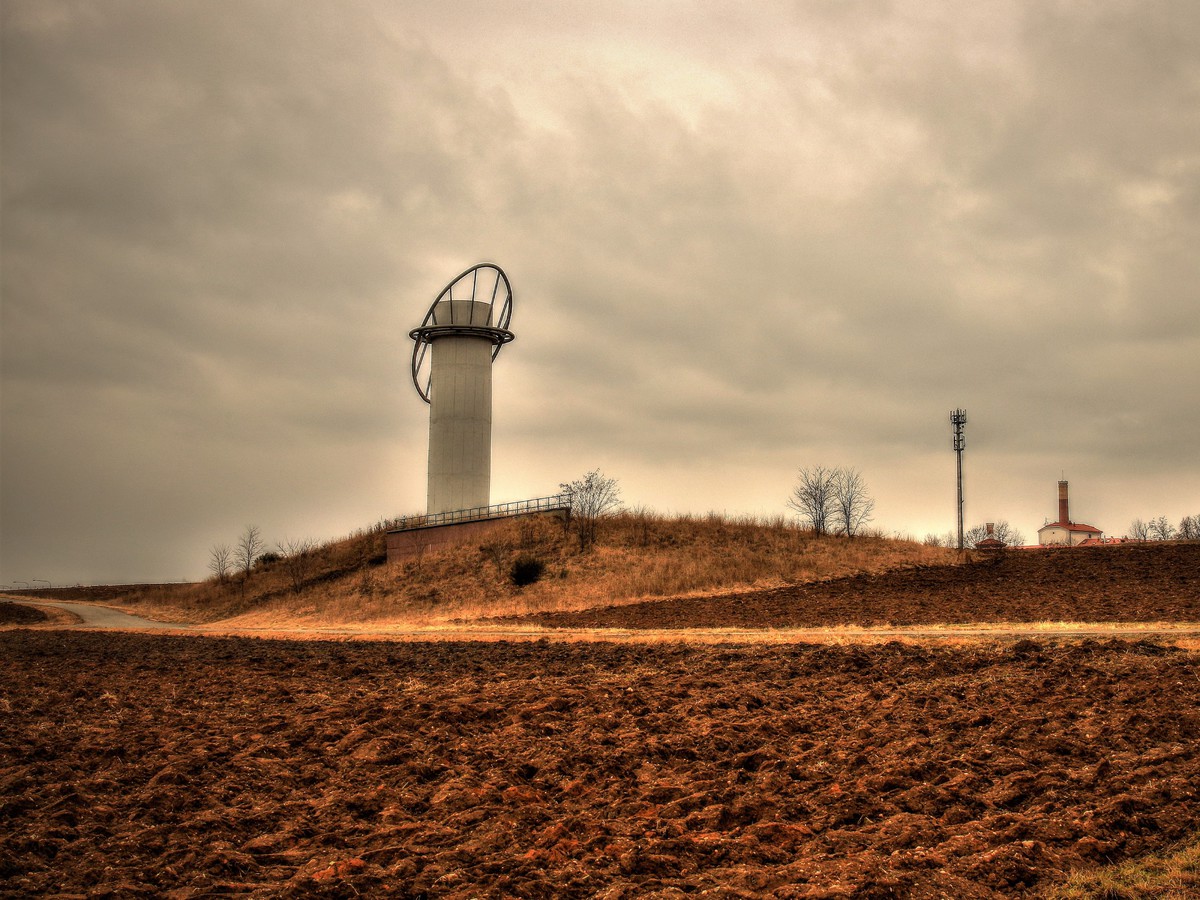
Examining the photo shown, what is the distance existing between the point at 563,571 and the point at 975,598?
1756cm

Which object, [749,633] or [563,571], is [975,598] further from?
[563,571]

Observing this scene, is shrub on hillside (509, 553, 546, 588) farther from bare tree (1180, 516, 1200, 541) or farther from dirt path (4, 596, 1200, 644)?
bare tree (1180, 516, 1200, 541)

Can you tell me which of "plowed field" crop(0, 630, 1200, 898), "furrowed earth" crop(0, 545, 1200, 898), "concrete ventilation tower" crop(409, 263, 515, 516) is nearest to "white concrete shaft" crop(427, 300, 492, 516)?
"concrete ventilation tower" crop(409, 263, 515, 516)

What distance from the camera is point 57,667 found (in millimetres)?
23500

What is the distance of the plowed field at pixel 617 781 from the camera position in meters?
8.36

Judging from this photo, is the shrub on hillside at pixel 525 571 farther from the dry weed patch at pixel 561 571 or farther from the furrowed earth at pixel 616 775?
the furrowed earth at pixel 616 775

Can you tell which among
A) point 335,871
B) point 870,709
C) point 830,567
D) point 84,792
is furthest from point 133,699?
point 830,567

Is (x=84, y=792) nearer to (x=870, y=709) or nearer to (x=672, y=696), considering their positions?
(x=672, y=696)

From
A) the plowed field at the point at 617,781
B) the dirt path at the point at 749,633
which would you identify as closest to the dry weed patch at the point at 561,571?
the dirt path at the point at 749,633

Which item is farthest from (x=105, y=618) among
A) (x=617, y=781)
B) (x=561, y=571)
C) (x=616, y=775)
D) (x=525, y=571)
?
(x=617, y=781)

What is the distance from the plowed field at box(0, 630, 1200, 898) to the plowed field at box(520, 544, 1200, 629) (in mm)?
12409

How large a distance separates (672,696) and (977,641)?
9.07 meters

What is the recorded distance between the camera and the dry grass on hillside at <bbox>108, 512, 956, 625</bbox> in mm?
42094

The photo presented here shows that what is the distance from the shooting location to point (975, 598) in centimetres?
3525
